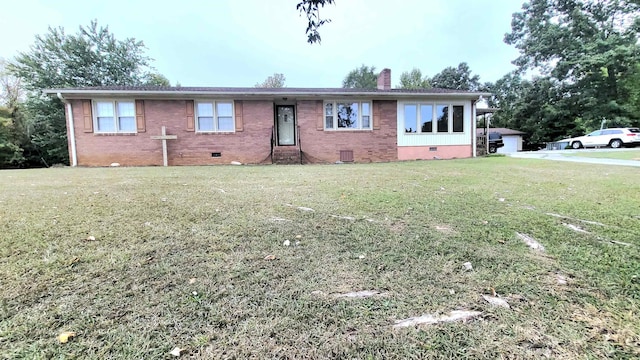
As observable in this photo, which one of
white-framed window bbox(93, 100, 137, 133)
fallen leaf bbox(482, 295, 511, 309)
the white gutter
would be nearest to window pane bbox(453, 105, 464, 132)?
the white gutter

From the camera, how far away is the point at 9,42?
20203 mm

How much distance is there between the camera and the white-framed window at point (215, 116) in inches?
473

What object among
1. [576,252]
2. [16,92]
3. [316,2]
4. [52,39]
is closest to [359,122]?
[316,2]

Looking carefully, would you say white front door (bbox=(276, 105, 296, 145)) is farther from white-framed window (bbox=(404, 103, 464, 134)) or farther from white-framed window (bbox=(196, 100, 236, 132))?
white-framed window (bbox=(404, 103, 464, 134))

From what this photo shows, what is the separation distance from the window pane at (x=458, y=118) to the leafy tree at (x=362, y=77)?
87.3 ft

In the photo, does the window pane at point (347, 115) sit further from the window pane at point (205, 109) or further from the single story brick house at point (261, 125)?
the window pane at point (205, 109)

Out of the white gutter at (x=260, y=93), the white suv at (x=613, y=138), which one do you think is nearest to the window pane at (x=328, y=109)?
the white gutter at (x=260, y=93)

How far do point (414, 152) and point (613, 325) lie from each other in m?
12.1

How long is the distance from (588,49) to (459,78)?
1408cm

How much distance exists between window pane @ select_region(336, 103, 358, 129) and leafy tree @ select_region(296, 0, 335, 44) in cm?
956

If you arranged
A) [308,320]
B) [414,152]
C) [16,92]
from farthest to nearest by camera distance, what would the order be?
[16,92]
[414,152]
[308,320]

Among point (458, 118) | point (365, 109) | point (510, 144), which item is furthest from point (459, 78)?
A: point (365, 109)

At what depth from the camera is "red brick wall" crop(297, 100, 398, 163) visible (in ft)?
41.0

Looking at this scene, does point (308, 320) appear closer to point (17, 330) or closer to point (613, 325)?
point (17, 330)
